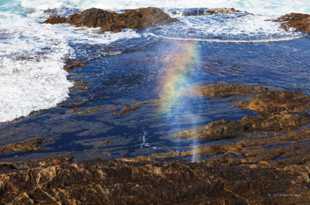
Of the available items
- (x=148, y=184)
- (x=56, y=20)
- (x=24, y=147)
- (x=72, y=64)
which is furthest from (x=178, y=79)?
(x=56, y=20)

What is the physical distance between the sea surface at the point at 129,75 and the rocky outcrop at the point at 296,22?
435 millimetres

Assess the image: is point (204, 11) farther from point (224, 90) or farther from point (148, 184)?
point (148, 184)

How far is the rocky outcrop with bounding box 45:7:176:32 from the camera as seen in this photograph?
1554 centimetres

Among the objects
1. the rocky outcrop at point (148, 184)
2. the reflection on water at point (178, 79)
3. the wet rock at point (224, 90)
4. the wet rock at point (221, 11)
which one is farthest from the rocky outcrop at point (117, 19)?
the rocky outcrop at point (148, 184)

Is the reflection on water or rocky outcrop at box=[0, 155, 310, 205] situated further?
the reflection on water

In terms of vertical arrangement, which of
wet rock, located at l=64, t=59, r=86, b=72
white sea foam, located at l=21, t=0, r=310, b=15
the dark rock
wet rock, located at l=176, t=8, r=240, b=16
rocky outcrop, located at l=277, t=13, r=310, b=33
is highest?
white sea foam, located at l=21, t=0, r=310, b=15

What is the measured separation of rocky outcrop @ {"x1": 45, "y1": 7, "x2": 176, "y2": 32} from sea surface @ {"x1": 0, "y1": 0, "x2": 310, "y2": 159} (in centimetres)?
50

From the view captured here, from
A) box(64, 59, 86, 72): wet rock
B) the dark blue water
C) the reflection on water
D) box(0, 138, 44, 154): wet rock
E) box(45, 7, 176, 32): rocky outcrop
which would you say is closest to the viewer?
box(0, 138, 44, 154): wet rock

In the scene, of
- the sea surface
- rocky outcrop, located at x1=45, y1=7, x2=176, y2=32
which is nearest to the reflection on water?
the sea surface

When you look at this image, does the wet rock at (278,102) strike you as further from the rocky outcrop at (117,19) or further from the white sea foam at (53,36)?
the rocky outcrop at (117,19)

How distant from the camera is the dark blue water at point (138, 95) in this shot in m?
7.00

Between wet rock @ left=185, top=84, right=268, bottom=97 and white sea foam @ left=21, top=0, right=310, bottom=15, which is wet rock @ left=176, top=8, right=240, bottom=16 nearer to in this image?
white sea foam @ left=21, top=0, right=310, bottom=15

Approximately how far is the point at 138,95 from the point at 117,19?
7.38 m

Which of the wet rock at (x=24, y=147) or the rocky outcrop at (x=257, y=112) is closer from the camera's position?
the wet rock at (x=24, y=147)
